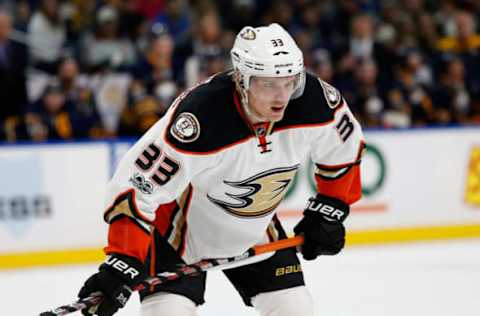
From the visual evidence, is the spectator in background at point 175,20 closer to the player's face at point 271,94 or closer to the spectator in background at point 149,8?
the spectator in background at point 149,8

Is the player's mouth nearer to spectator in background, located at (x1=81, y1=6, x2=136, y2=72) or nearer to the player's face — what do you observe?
the player's face

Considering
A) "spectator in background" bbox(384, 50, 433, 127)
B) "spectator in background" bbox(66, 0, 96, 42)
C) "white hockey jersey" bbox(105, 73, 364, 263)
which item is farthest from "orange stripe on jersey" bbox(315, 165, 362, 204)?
"spectator in background" bbox(66, 0, 96, 42)

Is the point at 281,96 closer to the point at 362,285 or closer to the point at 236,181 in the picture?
the point at 236,181

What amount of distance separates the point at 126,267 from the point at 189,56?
13.4 ft

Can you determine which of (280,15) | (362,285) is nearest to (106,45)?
(280,15)

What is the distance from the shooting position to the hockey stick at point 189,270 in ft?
8.87

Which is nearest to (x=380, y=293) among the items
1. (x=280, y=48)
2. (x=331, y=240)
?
(x=331, y=240)

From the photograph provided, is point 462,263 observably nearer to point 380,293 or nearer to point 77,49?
point 380,293

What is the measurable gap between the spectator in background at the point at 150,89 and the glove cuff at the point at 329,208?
118 inches

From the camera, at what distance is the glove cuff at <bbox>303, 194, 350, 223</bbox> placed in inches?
126

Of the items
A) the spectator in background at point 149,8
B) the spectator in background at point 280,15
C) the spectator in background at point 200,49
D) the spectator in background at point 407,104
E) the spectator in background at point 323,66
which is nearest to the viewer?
the spectator in background at point 200,49

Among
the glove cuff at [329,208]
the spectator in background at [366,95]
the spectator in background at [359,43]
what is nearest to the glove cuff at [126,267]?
the glove cuff at [329,208]

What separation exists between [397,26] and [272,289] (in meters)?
5.46

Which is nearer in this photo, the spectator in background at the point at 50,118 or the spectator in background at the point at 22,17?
the spectator in background at the point at 50,118
